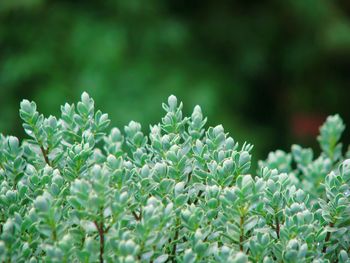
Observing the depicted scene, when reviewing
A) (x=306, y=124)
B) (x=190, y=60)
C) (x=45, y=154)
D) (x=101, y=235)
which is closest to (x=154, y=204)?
(x=101, y=235)

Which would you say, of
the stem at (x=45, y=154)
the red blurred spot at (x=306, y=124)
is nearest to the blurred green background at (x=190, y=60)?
the red blurred spot at (x=306, y=124)

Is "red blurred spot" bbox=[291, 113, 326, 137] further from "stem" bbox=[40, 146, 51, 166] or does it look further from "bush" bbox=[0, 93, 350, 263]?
"stem" bbox=[40, 146, 51, 166]

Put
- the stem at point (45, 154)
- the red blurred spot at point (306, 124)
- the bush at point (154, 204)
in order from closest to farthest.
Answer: the bush at point (154, 204) → the stem at point (45, 154) → the red blurred spot at point (306, 124)

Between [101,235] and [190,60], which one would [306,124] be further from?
[101,235]

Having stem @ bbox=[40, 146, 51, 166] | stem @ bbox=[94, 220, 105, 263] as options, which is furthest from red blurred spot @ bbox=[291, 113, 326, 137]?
stem @ bbox=[94, 220, 105, 263]

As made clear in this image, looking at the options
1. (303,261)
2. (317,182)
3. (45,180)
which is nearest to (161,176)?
(45,180)

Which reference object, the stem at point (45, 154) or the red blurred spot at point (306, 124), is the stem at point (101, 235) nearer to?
the stem at point (45, 154)
